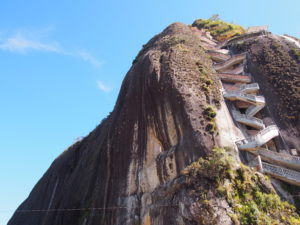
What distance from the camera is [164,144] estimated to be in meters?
17.6

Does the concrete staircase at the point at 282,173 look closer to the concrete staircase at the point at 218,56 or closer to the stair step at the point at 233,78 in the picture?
the stair step at the point at 233,78

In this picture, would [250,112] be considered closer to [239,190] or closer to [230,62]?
[230,62]

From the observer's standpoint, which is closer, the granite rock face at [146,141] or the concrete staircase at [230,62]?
the granite rock face at [146,141]

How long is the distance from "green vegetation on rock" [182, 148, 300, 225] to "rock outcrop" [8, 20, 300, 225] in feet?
0.44

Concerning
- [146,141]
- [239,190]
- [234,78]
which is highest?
[234,78]

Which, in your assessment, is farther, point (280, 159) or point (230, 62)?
point (230, 62)

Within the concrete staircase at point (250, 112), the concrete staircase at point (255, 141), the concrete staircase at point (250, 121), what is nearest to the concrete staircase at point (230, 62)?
the concrete staircase at point (250, 112)

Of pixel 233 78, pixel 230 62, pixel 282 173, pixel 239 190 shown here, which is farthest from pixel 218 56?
pixel 239 190

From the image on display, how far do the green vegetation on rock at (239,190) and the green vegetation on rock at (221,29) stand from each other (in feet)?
95.7

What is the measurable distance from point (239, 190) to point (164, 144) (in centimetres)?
589

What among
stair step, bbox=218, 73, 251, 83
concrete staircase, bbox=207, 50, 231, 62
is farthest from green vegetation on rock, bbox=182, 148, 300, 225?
concrete staircase, bbox=207, 50, 231, 62

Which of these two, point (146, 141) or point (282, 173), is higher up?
point (146, 141)

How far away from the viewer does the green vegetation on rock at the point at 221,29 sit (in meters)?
40.1

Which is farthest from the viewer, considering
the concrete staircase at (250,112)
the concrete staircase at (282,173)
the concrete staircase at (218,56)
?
the concrete staircase at (218,56)
